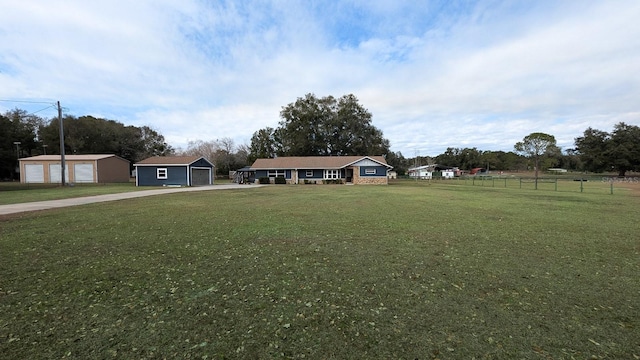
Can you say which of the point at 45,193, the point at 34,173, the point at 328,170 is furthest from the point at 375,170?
the point at 34,173

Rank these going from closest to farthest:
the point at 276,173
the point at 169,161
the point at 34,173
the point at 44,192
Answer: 1. the point at 44,192
2. the point at 169,161
3. the point at 34,173
4. the point at 276,173

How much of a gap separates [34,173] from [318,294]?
154 feet

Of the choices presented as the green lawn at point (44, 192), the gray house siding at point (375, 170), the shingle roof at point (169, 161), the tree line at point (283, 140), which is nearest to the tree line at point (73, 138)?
the tree line at point (283, 140)

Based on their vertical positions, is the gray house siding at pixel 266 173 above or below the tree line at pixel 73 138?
below

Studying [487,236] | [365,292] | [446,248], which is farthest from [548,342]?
[487,236]

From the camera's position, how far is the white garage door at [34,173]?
36875 mm

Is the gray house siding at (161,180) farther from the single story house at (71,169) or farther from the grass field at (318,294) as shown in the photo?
the grass field at (318,294)

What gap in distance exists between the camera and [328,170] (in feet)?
131

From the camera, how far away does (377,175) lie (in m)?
38.8

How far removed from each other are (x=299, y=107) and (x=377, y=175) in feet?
75.0

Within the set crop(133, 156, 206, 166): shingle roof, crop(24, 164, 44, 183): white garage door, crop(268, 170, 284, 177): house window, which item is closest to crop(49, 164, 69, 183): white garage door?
crop(24, 164, 44, 183): white garage door

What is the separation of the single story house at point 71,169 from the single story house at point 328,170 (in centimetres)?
1687

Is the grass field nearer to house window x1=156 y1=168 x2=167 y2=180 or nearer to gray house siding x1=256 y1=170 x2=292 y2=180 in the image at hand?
house window x1=156 y1=168 x2=167 y2=180

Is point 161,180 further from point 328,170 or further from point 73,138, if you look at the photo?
point 73,138
